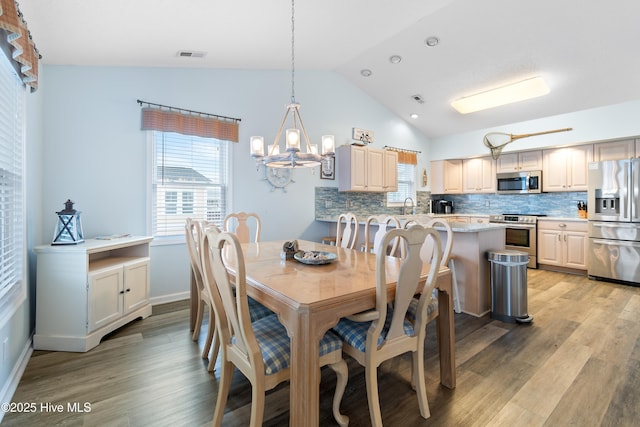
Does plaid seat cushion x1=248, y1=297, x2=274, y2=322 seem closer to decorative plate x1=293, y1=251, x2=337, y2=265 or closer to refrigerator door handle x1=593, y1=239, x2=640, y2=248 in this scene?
decorative plate x1=293, y1=251, x2=337, y2=265

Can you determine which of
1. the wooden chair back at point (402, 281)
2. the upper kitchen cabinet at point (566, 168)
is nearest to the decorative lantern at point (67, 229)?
the wooden chair back at point (402, 281)

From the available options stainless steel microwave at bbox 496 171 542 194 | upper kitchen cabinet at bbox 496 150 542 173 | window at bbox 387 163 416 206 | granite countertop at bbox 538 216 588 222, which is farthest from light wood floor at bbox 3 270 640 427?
window at bbox 387 163 416 206

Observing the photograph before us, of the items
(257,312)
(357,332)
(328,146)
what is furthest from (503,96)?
(257,312)

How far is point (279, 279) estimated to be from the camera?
5.42 feet

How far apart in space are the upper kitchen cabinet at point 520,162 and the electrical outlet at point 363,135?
2.63 meters

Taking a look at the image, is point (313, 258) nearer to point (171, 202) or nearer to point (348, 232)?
point (348, 232)

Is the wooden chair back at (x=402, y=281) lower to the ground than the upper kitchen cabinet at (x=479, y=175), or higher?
lower

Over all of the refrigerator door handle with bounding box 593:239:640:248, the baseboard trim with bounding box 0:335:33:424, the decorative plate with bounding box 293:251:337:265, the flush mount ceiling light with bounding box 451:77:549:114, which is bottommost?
the baseboard trim with bounding box 0:335:33:424

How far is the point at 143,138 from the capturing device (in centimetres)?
330

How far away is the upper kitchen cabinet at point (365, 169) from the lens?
483cm

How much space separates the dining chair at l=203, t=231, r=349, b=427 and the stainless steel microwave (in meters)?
5.43

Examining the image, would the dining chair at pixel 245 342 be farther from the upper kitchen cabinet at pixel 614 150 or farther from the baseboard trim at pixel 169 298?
the upper kitchen cabinet at pixel 614 150

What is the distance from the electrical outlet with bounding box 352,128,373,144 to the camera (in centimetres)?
519

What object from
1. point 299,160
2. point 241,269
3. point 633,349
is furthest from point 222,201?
point 633,349
